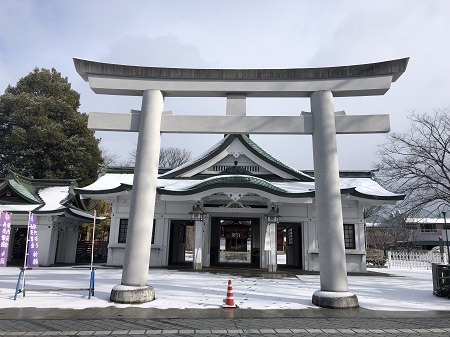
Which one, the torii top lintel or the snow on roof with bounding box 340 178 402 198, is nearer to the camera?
the torii top lintel

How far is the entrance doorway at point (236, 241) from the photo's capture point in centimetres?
2211

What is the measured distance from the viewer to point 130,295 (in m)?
8.37

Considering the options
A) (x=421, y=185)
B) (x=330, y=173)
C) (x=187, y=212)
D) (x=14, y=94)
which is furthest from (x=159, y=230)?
(x=14, y=94)

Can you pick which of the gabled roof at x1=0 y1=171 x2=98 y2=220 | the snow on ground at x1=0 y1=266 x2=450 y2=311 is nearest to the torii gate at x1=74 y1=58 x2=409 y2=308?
the snow on ground at x1=0 y1=266 x2=450 y2=311

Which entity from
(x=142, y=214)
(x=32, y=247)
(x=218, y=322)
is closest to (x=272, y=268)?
(x=142, y=214)

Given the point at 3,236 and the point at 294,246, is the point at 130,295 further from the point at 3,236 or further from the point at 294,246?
the point at 294,246

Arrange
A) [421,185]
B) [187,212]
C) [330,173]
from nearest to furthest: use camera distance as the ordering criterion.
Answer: [330,173] < [421,185] < [187,212]

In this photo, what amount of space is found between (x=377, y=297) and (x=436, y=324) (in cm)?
323

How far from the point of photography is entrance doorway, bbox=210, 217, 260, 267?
22109mm

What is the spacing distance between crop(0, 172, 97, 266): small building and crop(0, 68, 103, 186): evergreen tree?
633 centimetres

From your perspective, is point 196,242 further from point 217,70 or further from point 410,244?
point 410,244

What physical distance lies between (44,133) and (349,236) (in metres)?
25.3

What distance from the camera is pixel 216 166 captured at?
20.7 m

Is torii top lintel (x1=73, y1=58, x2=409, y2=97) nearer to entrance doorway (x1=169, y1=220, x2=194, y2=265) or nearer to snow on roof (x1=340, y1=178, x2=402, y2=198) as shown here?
snow on roof (x1=340, y1=178, x2=402, y2=198)
